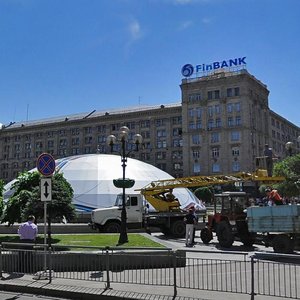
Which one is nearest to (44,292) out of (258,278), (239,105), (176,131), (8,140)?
(258,278)

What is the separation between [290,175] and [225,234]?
10492mm

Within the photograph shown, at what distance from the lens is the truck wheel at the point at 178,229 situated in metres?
29.2

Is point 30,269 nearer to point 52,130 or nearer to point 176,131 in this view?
point 176,131

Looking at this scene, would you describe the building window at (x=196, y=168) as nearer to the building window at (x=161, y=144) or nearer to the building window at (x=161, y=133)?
the building window at (x=161, y=144)

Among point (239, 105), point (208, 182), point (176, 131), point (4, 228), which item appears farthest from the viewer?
point (176, 131)

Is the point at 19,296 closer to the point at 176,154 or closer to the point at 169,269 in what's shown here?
the point at 169,269

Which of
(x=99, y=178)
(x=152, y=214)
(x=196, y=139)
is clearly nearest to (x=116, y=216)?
(x=152, y=214)

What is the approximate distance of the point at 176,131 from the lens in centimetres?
13362

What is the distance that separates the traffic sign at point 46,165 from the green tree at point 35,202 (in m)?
6.60

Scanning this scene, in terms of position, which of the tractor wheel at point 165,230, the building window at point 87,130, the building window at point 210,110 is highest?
the building window at point 210,110

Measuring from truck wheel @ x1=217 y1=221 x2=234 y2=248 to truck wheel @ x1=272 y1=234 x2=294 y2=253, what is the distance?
341 cm

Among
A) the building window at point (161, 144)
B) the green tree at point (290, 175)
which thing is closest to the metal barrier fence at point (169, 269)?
the green tree at point (290, 175)

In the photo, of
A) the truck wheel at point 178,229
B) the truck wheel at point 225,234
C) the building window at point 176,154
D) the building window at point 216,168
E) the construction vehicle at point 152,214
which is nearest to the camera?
the truck wheel at point 225,234

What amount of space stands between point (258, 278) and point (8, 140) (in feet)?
540
